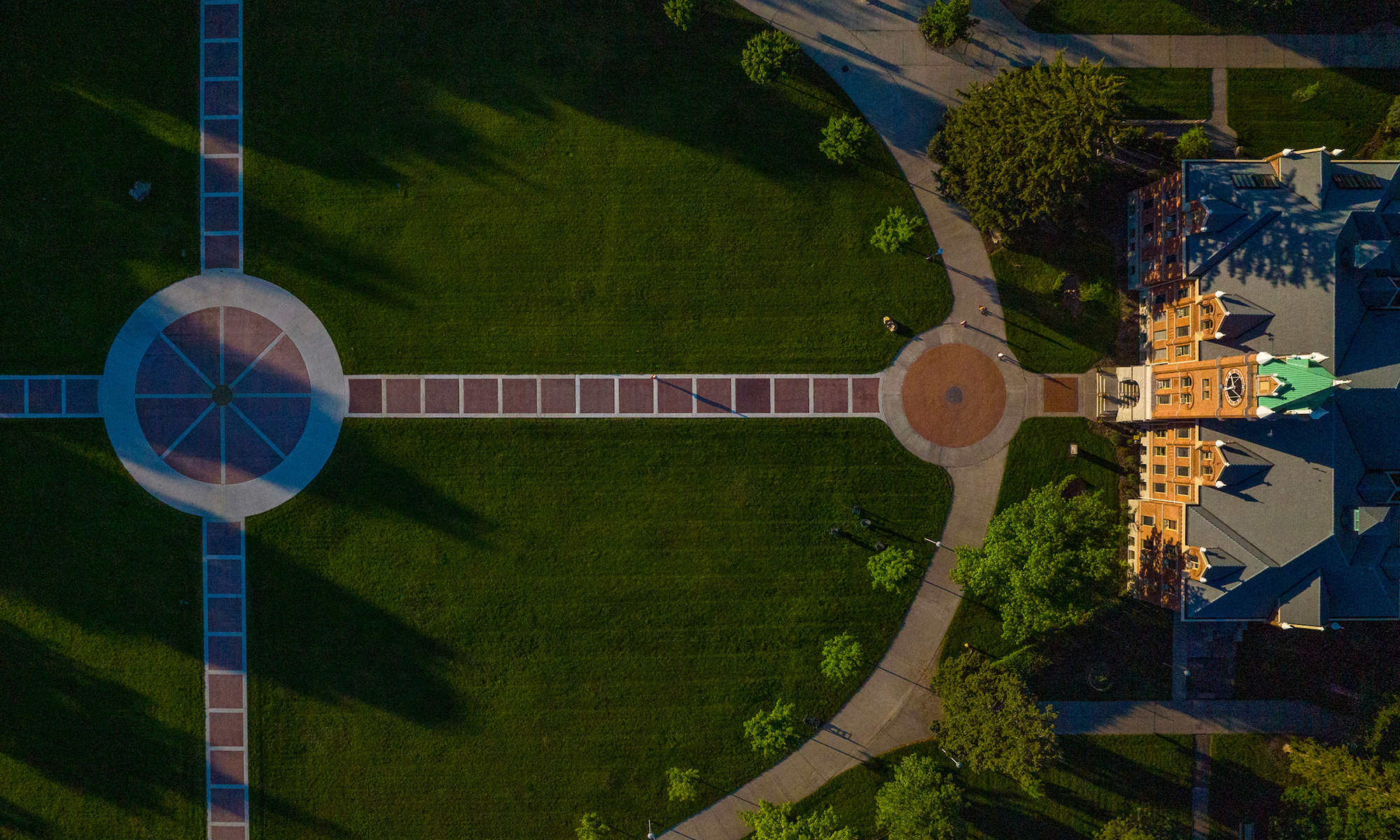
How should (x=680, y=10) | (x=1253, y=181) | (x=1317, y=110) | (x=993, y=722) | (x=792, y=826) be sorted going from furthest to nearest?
(x=1317, y=110)
(x=680, y=10)
(x=993, y=722)
(x=792, y=826)
(x=1253, y=181)

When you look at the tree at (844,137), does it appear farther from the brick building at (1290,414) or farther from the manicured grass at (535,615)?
the brick building at (1290,414)

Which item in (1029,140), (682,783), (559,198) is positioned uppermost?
(1029,140)

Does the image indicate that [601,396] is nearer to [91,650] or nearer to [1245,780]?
[91,650]

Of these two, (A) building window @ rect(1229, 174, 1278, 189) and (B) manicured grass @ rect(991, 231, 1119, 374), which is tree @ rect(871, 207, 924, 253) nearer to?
(B) manicured grass @ rect(991, 231, 1119, 374)

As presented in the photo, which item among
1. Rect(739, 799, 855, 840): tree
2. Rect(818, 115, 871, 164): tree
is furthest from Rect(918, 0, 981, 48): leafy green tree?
Rect(739, 799, 855, 840): tree

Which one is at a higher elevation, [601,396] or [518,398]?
[601,396]

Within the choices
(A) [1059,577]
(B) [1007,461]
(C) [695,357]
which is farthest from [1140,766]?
(C) [695,357]

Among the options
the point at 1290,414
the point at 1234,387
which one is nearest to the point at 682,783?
the point at 1234,387
